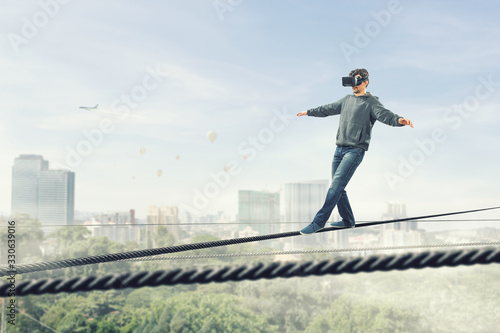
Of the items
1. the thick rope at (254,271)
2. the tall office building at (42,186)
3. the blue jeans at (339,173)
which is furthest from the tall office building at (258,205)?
the thick rope at (254,271)

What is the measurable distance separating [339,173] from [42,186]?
311 ft

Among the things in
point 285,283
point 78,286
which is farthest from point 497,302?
point 78,286

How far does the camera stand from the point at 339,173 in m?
3.69

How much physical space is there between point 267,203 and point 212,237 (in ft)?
89.4

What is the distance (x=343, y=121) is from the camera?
3.77m

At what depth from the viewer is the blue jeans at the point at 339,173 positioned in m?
3.66

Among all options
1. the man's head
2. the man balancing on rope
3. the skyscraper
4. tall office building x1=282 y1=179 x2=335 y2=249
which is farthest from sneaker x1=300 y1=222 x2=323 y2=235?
the skyscraper

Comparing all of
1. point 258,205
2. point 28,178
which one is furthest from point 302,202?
point 28,178

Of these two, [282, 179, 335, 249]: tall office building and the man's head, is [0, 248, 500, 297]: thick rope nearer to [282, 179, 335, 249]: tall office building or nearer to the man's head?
the man's head

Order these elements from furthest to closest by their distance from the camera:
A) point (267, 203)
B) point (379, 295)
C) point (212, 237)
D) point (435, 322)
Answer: point (267, 203), point (212, 237), point (379, 295), point (435, 322)

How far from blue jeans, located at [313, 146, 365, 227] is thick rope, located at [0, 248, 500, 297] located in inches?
84.7

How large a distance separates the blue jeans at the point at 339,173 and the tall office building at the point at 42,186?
88096 mm

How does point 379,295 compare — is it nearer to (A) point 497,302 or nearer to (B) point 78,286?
(A) point 497,302

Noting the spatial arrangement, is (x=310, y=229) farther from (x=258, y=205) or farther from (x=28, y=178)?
(x=28, y=178)
